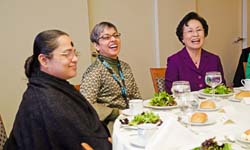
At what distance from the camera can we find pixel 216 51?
15.0 ft

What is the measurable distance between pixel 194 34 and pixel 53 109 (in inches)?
57.5

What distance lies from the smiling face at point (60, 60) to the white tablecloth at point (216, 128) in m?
0.39

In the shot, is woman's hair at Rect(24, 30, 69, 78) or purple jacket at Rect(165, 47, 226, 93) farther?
purple jacket at Rect(165, 47, 226, 93)

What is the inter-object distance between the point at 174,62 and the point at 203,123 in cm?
114

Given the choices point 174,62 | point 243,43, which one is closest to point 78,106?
point 174,62

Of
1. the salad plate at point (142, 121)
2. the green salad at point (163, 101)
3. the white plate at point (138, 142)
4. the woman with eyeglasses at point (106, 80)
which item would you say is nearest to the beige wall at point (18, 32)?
the woman with eyeglasses at point (106, 80)

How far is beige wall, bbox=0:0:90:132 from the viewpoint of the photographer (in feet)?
9.55

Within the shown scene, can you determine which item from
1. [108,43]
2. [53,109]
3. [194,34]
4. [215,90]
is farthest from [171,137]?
[194,34]

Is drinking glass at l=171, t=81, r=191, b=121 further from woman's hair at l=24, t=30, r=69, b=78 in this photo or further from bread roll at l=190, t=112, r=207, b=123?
woman's hair at l=24, t=30, r=69, b=78

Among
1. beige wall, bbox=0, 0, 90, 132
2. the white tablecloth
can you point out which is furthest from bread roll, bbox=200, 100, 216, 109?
beige wall, bbox=0, 0, 90, 132

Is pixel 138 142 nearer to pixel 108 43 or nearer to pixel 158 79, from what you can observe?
pixel 108 43

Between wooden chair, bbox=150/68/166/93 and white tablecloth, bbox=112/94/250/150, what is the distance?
0.98 metres

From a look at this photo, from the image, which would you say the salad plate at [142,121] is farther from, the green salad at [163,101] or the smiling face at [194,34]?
the smiling face at [194,34]

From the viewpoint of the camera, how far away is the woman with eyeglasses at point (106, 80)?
6.71 feet
